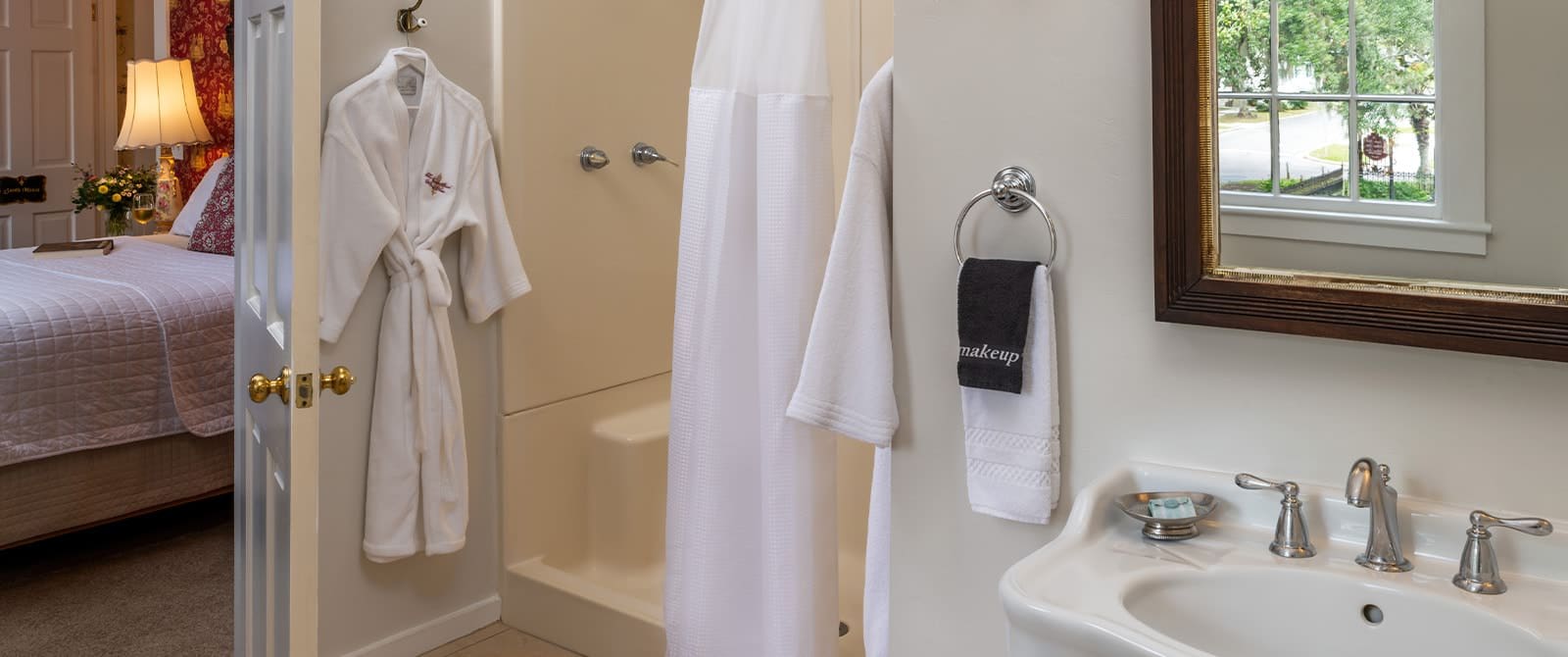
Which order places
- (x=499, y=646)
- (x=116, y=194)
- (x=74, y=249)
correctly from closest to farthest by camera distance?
(x=499, y=646)
(x=74, y=249)
(x=116, y=194)

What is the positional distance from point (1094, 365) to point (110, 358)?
2993 millimetres

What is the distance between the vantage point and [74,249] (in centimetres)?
421

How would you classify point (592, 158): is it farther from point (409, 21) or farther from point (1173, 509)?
point (1173, 509)

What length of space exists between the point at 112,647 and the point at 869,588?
217cm

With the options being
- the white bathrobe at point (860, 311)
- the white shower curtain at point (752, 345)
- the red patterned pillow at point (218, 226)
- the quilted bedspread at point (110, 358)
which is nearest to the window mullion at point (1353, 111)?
the white bathrobe at point (860, 311)

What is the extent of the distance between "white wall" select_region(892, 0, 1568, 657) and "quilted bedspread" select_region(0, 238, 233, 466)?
2.66 meters

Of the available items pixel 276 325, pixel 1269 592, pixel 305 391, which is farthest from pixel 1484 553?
pixel 276 325

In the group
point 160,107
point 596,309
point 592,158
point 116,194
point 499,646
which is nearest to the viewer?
point 499,646

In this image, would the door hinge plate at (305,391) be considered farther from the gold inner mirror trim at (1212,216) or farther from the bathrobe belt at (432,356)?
the gold inner mirror trim at (1212,216)

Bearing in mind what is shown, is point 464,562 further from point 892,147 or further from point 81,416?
point 892,147

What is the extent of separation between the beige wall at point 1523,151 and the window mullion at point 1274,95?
17cm

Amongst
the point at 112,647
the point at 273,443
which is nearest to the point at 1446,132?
the point at 273,443

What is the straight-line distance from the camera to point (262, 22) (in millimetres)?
2020

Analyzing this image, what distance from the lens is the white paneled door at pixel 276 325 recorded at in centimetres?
171
